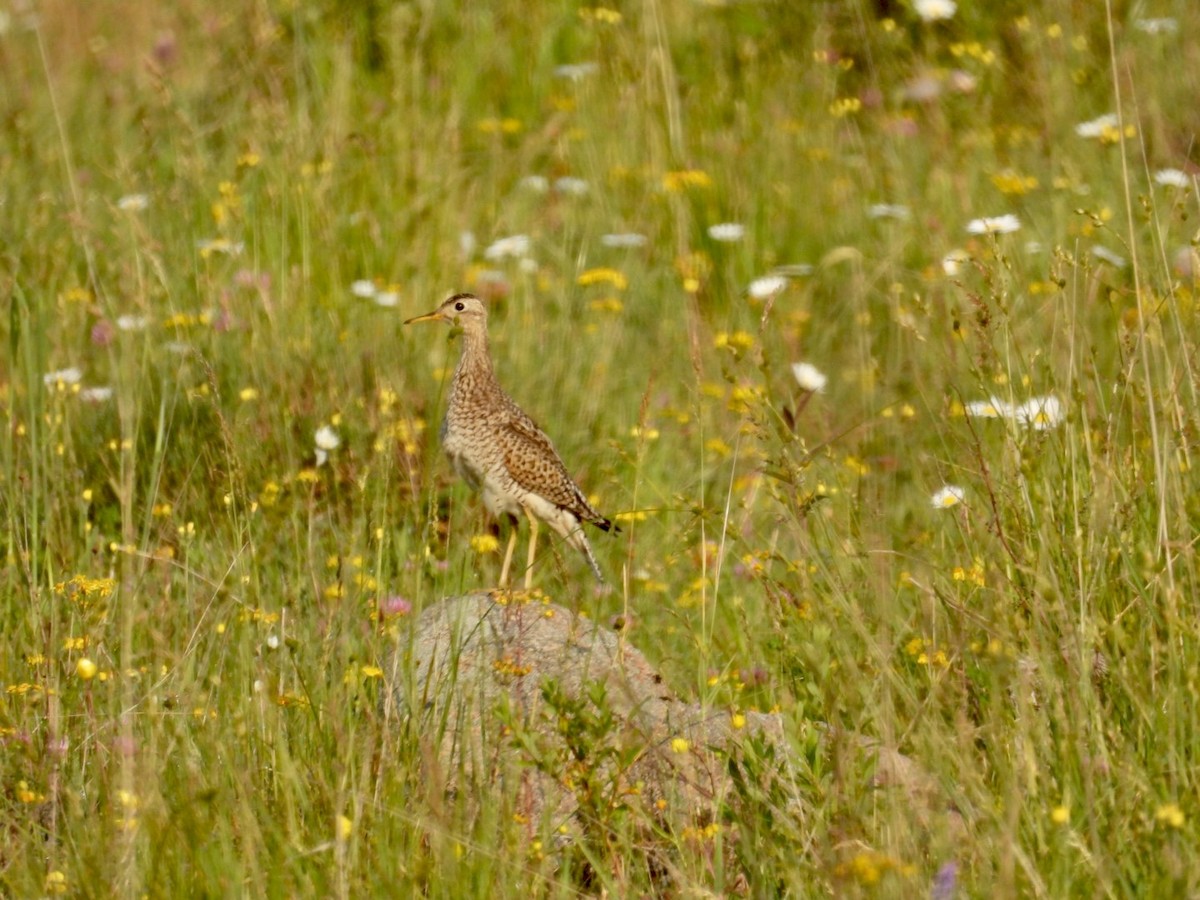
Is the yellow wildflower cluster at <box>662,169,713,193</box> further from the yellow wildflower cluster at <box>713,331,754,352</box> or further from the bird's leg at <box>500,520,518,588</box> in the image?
the bird's leg at <box>500,520,518,588</box>

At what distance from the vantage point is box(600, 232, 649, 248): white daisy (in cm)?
662

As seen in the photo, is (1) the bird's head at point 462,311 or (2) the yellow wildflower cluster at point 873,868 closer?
(2) the yellow wildflower cluster at point 873,868

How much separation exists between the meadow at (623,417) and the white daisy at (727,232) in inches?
1.4

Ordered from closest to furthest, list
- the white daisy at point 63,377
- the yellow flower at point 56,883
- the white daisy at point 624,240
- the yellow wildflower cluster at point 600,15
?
the yellow flower at point 56,883
the white daisy at point 63,377
the white daisy at point 624,240
the yellow wildflower cluster at point 600,15

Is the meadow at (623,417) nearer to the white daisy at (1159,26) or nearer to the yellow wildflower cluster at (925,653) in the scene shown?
the yellow wildflower cluster at (925,653)

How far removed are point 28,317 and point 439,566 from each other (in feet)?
5.51

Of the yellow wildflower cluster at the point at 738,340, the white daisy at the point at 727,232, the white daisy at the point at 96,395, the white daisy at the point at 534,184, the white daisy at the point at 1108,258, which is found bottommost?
the yellow wildflower cluster at the point at 738,340

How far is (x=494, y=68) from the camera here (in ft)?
26.9

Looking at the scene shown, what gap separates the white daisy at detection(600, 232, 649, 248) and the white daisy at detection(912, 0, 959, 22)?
7.27 feet

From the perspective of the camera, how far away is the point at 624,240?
21.9 ft

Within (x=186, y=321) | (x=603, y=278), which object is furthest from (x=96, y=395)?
(x=603, y=278)

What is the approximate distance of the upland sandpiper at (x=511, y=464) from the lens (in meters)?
4.93

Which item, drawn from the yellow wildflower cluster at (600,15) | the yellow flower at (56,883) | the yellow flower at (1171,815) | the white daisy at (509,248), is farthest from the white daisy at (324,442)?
the yellow wildflower cluster at (600,15)

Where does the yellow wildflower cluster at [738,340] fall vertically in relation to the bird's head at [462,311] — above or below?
below
